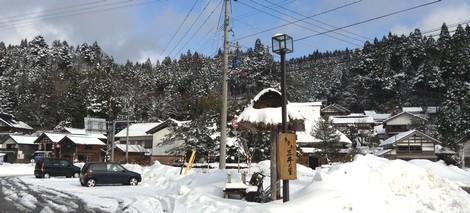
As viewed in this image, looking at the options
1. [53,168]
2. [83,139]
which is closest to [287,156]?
[53,168]

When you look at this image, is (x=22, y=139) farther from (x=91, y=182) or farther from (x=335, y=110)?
(x=335, y=110)

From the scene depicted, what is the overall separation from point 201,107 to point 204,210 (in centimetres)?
4107

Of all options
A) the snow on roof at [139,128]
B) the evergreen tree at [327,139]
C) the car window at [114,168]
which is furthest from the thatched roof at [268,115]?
the snow on roof at [139,128]

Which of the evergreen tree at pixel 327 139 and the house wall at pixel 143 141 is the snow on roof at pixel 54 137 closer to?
the house wall at pixel 143 141

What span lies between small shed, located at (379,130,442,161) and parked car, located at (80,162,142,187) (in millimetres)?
38746

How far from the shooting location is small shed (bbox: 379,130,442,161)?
174ft

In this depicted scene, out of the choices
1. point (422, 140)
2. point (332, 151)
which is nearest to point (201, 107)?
point (332, 151)

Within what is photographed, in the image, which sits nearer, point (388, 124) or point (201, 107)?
point (201, 107)

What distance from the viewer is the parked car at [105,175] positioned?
74.4 feet

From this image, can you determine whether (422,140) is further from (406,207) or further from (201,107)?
(406,207)

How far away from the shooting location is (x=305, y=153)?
4359 centimetres

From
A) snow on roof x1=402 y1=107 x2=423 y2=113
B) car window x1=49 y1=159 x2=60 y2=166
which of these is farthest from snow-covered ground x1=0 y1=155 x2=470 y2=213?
snow on roof x1=402 y1=107 x2=423 y2=113

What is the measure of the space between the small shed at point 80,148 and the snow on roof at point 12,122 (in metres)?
29.1

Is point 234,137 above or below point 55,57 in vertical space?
below
